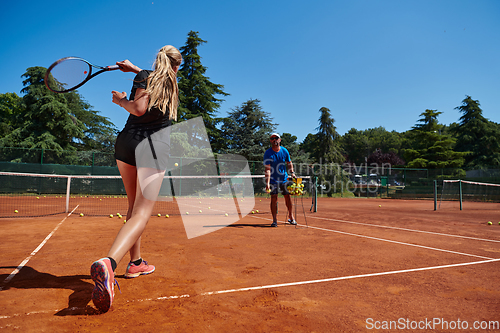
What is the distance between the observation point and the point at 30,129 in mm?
23562

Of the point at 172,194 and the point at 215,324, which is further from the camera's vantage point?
the point at 172,194

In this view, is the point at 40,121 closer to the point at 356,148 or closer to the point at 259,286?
the point at 259,286

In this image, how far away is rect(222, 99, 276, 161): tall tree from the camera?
86.4 ft

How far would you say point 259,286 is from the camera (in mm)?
2523

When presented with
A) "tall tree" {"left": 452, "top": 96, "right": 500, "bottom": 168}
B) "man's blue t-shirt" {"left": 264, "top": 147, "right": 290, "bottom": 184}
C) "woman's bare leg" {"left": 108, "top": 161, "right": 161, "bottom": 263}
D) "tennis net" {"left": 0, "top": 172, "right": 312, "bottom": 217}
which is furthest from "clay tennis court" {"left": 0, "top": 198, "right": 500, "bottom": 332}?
"tall tree" {"left": 452, "top": 96, "right": 500, "bottom": 168}

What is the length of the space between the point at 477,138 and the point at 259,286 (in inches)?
1638

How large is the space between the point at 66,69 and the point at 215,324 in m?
2.95

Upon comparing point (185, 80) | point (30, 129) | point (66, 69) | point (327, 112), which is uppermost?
point (185, 80)

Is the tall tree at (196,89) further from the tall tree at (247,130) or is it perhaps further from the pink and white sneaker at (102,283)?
the pink and white sneaker at (102,283)

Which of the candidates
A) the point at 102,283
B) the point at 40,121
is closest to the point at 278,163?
the point at 102,283

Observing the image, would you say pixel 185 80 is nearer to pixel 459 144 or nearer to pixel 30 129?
pixel 30 129

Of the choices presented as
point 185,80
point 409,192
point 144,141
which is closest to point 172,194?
point 185,80

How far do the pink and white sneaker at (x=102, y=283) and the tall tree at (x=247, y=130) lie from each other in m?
24.0

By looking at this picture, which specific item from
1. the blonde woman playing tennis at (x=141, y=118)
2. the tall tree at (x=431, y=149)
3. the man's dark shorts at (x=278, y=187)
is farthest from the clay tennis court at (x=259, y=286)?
the tall tree at (x=431, y=149)
